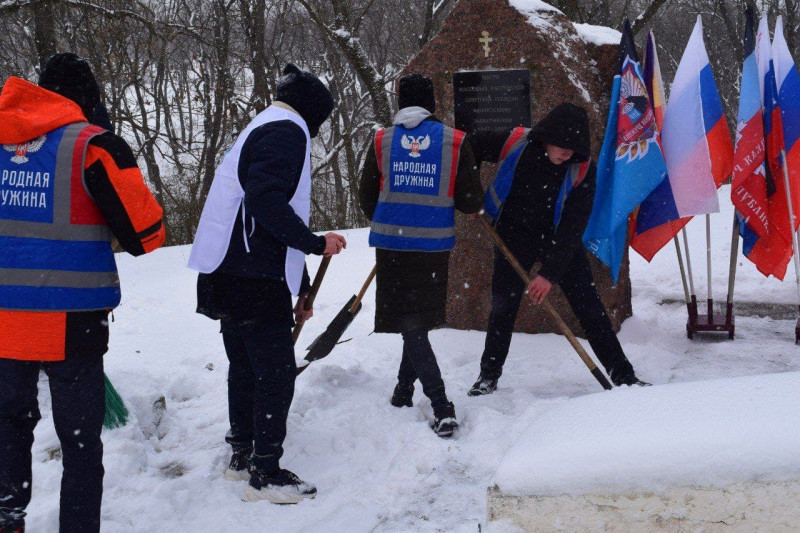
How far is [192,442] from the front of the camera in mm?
3414

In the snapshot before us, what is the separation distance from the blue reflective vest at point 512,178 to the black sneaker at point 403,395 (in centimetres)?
101

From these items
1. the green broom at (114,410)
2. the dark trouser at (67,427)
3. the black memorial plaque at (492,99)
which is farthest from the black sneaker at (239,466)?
the black memorial plaque at (492,99)

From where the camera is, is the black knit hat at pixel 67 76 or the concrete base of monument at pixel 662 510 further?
the black knit hat at pixel 67 76

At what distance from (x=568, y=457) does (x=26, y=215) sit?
5.65 feet

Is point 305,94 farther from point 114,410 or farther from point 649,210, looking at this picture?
point 649,210

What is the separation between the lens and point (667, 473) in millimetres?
1771

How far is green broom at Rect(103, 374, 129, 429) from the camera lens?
332 cm

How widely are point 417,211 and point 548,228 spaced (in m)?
0.85

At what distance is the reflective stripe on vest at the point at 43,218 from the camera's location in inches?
83.9

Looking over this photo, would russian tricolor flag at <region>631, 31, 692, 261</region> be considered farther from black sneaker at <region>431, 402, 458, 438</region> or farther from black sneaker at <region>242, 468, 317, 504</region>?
black sneaker at <region>242, 468, 317, 504</region>

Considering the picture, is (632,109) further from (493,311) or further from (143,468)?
(143,468)

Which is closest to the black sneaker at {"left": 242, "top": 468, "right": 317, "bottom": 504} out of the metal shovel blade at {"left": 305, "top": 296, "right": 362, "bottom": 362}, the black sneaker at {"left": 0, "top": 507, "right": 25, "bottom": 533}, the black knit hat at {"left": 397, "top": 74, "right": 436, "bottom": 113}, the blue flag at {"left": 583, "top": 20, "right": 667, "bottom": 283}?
the black sneaker at {"left": 0, "top": 507, "right": 25, "bottom": 533}

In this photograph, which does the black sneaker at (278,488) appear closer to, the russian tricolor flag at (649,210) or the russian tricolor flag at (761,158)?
the russian tricolor flag at (649,210)

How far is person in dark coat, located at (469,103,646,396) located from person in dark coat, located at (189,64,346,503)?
1.23 metres
